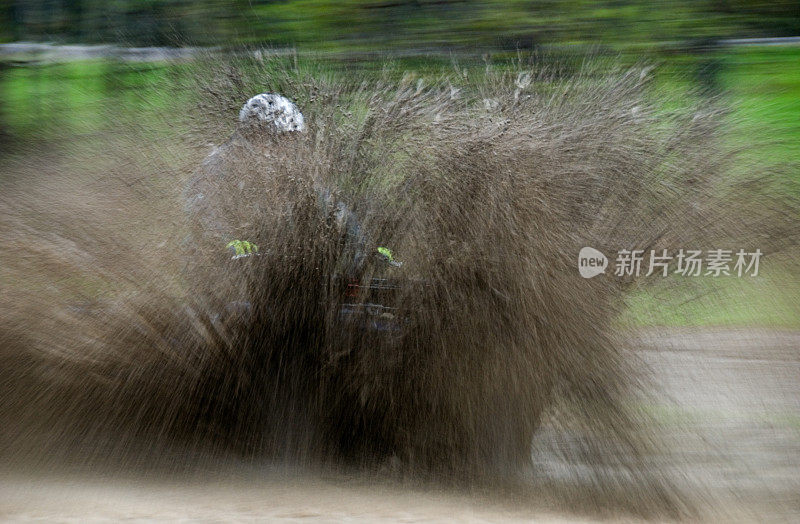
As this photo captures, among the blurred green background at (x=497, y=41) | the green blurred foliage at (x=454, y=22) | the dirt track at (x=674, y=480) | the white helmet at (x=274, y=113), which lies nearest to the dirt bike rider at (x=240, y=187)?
the white helmet at (x=274, y=113)

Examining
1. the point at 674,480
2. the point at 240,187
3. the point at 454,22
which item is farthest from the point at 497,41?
the point at 674,480

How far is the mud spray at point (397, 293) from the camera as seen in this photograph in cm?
426

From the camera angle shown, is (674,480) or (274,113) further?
(274,113)

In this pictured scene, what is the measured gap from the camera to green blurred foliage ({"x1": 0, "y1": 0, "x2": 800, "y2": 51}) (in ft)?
18.7

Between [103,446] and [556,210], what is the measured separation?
279cm

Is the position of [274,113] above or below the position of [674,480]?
above

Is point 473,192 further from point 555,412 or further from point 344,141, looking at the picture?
point 555,412

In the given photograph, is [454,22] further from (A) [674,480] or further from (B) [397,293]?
(A) [674,480]

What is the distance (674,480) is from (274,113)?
2884mm

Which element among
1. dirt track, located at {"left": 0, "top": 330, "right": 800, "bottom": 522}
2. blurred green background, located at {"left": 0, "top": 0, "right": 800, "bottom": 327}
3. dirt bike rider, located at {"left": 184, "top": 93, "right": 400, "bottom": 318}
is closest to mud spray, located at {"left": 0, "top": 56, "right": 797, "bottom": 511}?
dirt bike rider, located at {"left": 184, "top": 93, "right": 400, "bottom": 318}

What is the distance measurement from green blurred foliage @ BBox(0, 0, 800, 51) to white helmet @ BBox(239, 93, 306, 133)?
138cm

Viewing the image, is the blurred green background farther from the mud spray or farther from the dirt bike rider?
the dirt bike rider

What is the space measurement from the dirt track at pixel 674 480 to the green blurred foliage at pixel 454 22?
226 centimetres

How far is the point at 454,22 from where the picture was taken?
5.90 meters
